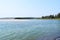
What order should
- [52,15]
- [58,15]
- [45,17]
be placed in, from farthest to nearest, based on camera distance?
[45,17] → [52,15] → [58,15]

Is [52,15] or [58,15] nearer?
[58,15]

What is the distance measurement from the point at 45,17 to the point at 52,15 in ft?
70.4

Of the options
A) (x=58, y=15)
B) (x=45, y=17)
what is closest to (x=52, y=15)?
(x=58, y=15)

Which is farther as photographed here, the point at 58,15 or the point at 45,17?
the point at 45,17

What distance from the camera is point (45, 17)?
146 m

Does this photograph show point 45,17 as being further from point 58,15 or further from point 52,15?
point 58,15

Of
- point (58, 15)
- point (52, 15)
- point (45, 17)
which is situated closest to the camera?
point (58, 15)

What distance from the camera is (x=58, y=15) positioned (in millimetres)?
116375

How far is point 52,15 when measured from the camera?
410 ft

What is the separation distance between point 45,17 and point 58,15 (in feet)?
101

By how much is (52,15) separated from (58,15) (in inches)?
373
